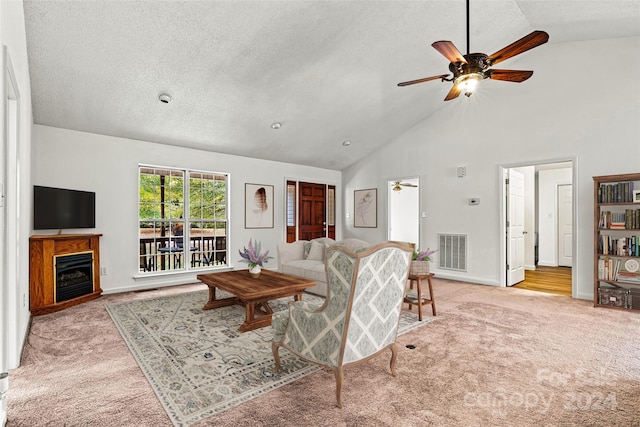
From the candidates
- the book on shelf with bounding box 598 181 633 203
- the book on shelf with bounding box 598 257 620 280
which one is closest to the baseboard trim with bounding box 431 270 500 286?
the book on shelf with bounding box 598 257 620 280

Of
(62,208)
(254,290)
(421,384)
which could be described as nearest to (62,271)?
(62,208)

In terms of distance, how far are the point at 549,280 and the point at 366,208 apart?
3908 millimetres

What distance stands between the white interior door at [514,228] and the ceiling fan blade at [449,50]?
366 cm

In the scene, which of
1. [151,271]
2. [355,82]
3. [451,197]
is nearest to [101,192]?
[151,271]

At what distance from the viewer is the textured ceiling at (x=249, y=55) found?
3.19 meters

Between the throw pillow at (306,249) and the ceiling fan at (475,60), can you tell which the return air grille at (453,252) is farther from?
the ceiling fan at (475,60)

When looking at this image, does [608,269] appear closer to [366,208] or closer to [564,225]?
[564,225]

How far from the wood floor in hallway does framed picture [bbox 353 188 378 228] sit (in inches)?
125

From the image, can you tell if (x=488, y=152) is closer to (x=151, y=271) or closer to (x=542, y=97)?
(x=542, y=97)

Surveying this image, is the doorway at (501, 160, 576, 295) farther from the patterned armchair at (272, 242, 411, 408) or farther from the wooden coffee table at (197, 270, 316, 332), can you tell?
the patterned armchair at (272, 242, 411, 408)

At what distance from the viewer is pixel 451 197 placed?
20.2ft

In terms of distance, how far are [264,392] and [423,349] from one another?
1.49 m

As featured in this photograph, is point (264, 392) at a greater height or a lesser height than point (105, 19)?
lesser

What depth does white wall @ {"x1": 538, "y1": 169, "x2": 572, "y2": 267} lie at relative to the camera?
26.0 feet
